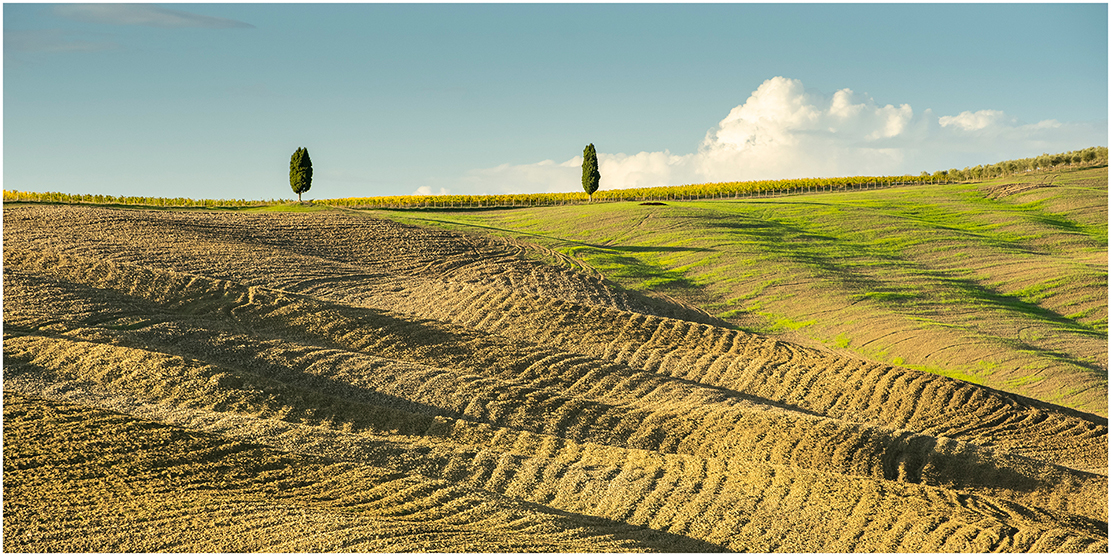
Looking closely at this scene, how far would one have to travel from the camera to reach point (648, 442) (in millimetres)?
11031

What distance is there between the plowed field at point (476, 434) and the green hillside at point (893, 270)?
8.58ft

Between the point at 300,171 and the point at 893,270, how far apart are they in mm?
29963

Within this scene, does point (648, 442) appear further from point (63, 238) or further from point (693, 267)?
point (63, 238)

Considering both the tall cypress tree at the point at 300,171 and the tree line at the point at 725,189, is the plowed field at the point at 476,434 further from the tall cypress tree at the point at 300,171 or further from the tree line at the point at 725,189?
the tree line at the point at 725,189

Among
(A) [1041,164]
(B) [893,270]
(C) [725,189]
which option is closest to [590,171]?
(C) [725,189]

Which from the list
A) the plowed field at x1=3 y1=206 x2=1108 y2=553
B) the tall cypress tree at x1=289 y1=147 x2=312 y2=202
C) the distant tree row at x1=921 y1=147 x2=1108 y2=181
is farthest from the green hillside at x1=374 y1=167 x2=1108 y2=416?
the distant tree row at x1=921 y1=147 x2=1108 y2=181

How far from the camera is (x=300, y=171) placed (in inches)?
1594

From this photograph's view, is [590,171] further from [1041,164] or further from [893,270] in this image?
[1041,164]

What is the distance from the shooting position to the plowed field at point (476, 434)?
8.06m

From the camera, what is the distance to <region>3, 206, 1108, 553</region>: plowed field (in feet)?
26.5

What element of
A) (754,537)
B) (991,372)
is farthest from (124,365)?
(991,372)

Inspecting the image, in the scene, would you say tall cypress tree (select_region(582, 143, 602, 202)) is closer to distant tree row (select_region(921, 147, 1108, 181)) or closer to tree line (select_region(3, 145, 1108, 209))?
tree line (select_region(3, 145, 1108, 209))

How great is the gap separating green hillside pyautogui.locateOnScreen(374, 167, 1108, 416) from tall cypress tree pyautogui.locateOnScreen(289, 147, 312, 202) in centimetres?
1009

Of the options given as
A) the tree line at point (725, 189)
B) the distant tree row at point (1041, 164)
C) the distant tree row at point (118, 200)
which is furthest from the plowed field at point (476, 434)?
the distant tree row at point (1041, 164)
